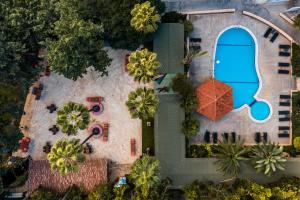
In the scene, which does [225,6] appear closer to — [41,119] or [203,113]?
[203,113]

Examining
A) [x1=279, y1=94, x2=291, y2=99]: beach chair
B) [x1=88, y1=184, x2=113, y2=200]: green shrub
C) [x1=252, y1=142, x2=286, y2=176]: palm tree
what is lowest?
[x1=88, y1=184, x2=113, y2=200]: green shrub

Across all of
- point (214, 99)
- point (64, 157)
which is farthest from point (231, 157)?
point (64, 157)

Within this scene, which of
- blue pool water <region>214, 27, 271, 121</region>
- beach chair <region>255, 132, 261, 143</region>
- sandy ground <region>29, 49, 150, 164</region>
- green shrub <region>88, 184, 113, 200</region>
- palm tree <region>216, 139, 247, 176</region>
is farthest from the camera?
blue pool water <region>214, 27, 271, 121</region>

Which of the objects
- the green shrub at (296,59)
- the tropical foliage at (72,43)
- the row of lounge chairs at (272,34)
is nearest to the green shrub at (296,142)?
the green shrub at (296,59)

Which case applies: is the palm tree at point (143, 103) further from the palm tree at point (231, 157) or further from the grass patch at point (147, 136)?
the palm tree at point (231, 157)

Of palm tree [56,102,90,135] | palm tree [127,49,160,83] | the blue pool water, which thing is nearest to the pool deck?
the blue pool water

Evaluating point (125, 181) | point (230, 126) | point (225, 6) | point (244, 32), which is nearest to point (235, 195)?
point (230, 126)

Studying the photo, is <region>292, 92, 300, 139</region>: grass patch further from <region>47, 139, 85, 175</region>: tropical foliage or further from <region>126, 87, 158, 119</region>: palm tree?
<region>47, 139, 85, 175</region>: tropical foliage
